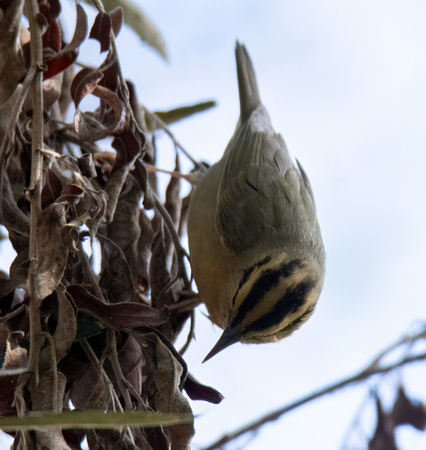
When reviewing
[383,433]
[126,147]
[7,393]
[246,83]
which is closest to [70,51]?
[126,147]

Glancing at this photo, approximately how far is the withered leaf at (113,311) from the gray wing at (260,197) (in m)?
1.51

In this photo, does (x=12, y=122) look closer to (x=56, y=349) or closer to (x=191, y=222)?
(x=56, y=349)

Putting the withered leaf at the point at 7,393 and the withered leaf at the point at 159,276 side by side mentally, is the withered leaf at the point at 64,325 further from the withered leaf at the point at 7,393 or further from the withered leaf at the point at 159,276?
the withered leaf at the point at 159,276

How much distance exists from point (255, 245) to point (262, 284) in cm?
26

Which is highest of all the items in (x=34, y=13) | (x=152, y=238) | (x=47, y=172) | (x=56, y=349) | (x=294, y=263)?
(x=34, y=13)

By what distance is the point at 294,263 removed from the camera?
302 centimetres

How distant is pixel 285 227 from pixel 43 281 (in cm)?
189

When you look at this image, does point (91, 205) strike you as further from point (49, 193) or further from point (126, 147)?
point (126, 147)

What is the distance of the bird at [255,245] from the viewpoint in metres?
2.91

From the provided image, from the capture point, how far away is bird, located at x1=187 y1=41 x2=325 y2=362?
2914mm

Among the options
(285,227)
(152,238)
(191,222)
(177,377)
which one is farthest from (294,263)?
(177,377)

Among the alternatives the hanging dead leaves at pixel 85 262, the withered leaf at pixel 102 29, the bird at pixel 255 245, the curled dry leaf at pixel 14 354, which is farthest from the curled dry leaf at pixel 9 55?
the bird at pixel 255 245

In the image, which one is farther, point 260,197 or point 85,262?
point 260,197

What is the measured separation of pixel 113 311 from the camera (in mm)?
1624
